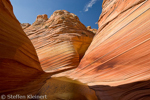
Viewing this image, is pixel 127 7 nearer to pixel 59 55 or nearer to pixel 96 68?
pixel 96 68

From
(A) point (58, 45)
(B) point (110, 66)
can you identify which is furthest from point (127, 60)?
(A) point (58, 45)

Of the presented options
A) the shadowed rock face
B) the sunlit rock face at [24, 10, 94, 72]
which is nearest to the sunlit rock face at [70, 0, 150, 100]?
the shadowed rock face

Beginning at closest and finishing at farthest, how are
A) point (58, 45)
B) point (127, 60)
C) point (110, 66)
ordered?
point (127, 60), point (110, 66), point (58, 45)

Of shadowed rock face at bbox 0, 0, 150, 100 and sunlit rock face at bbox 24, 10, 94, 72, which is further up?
sunlit rock face at bbox 24, 10, 94, 72

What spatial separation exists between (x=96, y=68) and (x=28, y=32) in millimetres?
8766

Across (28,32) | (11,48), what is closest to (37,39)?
(28,32)

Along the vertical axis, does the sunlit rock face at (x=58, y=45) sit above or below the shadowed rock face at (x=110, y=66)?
above

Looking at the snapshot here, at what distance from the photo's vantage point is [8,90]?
196 centimetres

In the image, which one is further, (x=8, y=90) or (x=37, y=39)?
(x=37, y=39)

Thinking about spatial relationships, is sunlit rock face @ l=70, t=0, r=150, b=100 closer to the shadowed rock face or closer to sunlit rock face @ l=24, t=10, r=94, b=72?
the shadowed rock face

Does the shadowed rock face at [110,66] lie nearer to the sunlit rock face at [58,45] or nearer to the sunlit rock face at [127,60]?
the sunlit rock face at [127,60]

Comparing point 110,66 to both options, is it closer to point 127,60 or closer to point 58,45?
point 127,60

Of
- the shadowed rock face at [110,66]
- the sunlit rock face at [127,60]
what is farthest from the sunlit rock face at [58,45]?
the sunlit rock face at [127,60]

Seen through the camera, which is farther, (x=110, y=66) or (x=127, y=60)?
(x=110, y=66)
